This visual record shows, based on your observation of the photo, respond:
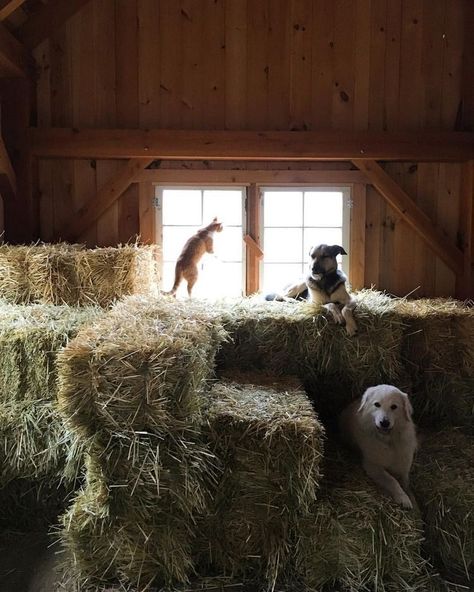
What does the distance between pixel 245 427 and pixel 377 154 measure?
297 cm

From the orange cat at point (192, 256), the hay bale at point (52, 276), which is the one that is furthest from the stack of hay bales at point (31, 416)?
the orange cat at point (192, 256)

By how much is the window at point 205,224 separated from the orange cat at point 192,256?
0.32 m

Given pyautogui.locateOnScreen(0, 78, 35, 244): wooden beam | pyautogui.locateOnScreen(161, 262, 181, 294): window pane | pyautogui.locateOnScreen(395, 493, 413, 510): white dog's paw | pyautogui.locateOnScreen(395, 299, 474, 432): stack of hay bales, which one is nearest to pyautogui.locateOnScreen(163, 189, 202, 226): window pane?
pyautogui.locateOnScreen(161, 262, 181, 294): window pane

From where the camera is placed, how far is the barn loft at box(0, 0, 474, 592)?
239 centimetres

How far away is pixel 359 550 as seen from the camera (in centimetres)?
243

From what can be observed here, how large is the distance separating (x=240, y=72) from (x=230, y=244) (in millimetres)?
1524

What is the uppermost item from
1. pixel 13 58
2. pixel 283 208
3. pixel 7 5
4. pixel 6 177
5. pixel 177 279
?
pixel 7 5

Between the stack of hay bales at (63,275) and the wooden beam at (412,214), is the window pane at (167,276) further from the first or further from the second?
the wooden beam at (412,214)

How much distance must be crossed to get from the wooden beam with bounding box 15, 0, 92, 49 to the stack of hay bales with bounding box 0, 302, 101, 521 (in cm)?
280

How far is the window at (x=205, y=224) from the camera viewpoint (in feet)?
15.0

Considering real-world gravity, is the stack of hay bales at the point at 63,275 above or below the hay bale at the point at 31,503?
above

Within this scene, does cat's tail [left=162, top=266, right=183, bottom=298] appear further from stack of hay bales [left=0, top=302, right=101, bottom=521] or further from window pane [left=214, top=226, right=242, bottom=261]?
stack of hay bales [left=0, top=302, right=101, bottom=521]

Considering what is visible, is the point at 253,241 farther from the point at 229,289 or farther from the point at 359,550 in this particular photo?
the point at 359,550

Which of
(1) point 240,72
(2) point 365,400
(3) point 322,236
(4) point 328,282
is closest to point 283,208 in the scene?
(3) point 322,236
